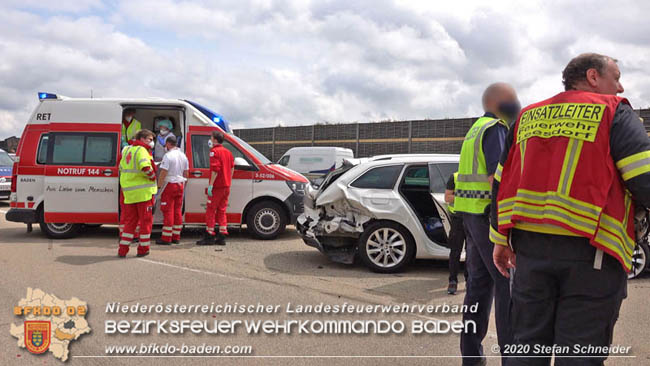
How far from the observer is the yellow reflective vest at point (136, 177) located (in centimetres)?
764

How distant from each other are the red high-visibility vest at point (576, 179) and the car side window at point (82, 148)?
8642 mm

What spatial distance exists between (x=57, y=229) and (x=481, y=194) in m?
8.58

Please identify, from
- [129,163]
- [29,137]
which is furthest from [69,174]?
[129,163]

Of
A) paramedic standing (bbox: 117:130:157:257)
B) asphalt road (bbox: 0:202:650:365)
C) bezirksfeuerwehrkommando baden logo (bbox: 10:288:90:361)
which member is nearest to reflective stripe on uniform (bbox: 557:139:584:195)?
asphalt road (bbox: 0:202:650:365)

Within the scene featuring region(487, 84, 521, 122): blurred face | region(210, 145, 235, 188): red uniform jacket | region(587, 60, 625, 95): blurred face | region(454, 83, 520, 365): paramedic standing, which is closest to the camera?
region(587, 60, 625, 95): blurred face

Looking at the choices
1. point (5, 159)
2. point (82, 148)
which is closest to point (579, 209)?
point (82, 148)

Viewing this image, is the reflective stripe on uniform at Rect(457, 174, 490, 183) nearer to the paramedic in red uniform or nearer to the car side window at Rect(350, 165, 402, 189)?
the car side window at Rect(350, 165, 402, 189)

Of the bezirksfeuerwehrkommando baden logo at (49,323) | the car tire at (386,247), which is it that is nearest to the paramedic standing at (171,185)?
the bezirksfeuerwehrkommando baden logo at (49,323)

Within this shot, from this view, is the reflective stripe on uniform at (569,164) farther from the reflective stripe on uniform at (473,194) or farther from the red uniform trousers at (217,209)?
the red uniform trousers at (217,209)

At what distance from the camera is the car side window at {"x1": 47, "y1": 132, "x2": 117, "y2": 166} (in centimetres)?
962

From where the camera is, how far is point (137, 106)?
9.79m

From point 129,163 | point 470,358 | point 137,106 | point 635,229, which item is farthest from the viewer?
point 137,106

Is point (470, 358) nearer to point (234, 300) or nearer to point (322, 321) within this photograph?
point (322, 321)

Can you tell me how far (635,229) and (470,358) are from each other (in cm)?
175
